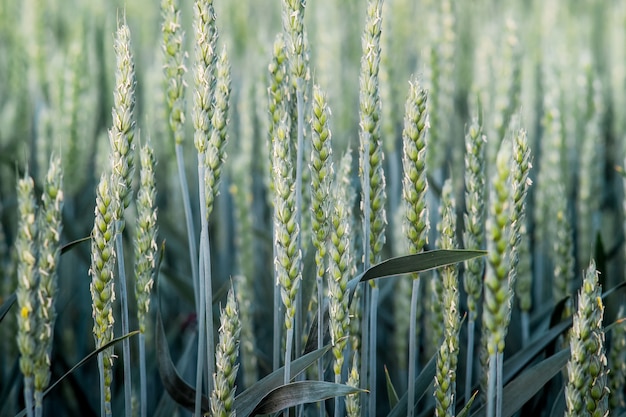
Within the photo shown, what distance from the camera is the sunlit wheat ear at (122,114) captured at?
2.72 feet

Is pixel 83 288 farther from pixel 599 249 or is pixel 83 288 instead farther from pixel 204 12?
pixel 599 249

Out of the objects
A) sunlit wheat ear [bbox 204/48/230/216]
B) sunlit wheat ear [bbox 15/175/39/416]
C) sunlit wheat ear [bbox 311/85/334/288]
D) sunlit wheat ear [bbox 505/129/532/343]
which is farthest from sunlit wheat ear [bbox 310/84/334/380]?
sunlit wheat ear [bbox 15/175/39/416]

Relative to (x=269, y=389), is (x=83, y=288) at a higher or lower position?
higher

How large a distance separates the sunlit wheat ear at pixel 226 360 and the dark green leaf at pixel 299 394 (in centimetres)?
6

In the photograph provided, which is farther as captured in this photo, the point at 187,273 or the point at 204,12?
the point at 187,273

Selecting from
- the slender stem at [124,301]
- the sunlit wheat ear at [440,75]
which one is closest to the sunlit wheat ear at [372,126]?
the slender stem at [124,301]

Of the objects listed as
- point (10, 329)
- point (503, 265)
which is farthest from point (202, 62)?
point (10, 329)

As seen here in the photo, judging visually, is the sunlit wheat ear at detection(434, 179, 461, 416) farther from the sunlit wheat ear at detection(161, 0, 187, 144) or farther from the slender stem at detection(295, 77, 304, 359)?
the sunlit wheat ear at detection(161, 0, 187, 144)

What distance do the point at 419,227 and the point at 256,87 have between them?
1102 millimetres

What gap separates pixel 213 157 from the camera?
0.87 m

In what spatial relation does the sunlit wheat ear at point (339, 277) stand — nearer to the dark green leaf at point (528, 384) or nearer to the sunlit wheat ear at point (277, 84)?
the sunlit wheat ear at point (277, 84)

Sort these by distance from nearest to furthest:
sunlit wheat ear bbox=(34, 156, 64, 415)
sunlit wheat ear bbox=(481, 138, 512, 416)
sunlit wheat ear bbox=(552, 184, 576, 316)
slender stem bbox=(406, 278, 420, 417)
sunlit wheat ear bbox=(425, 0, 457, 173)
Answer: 1. sunlit wheat ear bbox=(481, 138, 512, 416)
2. sunlit wheat ear bbox=(34, 156, 64, 415)
3. slender stem bbox=(406, 278, 420, 417)
4. sunlit wheat ear bbox=(552, 184, 576, 316)
5. sunlit wheat ear bbox=(425, 0, 457, 173)

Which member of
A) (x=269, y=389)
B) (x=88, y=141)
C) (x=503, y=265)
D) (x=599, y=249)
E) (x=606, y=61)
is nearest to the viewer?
(x=503, y=265)

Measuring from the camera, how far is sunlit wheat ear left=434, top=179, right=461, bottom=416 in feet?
2.97
